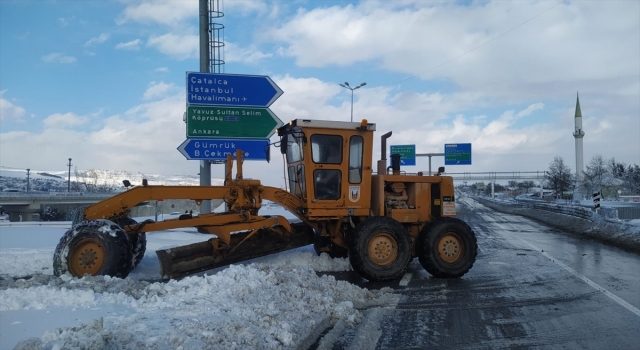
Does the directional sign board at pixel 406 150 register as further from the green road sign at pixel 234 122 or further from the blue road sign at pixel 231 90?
the green road sign at pixel 234 122

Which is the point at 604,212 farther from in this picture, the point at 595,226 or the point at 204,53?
the point at 204,53

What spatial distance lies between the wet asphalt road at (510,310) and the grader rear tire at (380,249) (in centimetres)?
25

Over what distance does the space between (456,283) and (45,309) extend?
7.06 metres

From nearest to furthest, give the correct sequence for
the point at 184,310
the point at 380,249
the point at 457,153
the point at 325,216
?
1. the point at 184,310
2. the point at 380,249
3. the point at 325,216
4. the point at 457,153

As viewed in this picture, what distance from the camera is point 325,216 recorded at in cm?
1042

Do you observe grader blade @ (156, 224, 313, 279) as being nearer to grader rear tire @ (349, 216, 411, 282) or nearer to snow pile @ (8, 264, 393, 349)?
snow pile @ (8, 264, 393, 349)

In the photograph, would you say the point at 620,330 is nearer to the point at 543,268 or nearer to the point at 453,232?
the point at 453,232

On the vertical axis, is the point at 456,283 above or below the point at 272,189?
below

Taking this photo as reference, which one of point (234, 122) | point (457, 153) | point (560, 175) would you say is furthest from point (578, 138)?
point (234, 122)

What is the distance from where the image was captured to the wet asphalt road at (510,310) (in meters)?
6.06

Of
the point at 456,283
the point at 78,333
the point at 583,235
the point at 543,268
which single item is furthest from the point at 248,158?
the point at 583,235

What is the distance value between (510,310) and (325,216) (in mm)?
4072

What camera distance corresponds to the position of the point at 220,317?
19.4 feet

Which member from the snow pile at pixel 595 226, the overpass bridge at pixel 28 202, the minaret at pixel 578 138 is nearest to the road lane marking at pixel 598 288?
the snow pile at pixel 595 226
